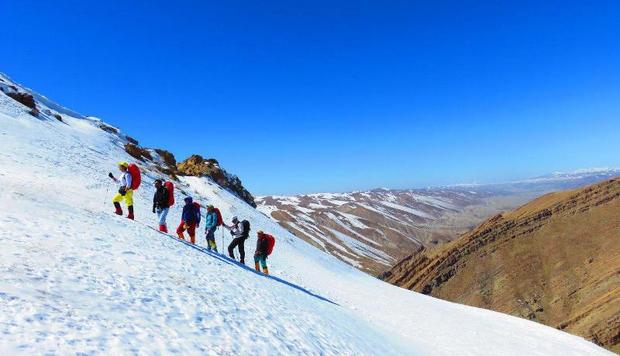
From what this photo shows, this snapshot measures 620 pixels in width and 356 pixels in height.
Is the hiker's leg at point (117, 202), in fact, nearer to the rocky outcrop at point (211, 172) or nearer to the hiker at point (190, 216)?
the hiker at point (190, 216)

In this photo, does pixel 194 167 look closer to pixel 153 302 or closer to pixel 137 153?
pixel 137 153

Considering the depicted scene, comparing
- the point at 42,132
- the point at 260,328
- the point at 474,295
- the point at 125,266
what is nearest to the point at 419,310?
the point at 260,328

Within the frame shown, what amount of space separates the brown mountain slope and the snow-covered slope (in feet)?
254

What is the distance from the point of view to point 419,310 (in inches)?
1175

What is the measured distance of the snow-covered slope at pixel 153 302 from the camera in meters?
8.49

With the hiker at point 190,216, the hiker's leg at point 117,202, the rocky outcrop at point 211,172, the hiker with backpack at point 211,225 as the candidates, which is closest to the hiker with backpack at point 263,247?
the hiker with backpack at point 211,225

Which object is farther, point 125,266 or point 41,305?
point 125,266

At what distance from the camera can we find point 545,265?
12900 cm

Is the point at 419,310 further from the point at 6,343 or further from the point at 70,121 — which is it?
the point at 70,121

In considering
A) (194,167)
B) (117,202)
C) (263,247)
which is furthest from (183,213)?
(194,167)

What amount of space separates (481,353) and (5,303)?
21.6 m

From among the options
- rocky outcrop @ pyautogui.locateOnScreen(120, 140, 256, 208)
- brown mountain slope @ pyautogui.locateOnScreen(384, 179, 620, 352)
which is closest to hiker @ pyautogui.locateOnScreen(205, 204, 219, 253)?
rocky outcrop @ pyautogui.locateOnScreen(120, 140, 256, 208)

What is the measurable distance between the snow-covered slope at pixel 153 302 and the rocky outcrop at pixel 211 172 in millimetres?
35523

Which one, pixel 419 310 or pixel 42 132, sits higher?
pixel 42 132
